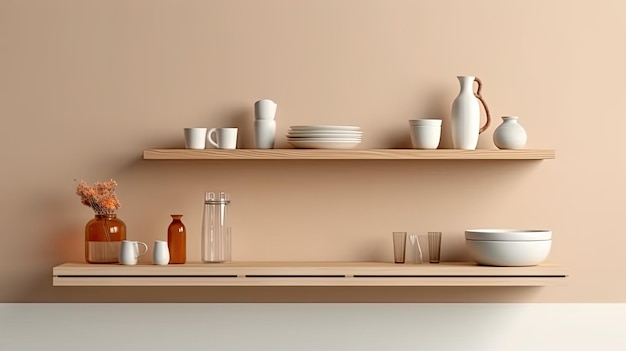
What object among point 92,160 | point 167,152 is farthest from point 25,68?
point 167,152

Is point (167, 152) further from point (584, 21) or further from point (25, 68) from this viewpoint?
point (584, 21)

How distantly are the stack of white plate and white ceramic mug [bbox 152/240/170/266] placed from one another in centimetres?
55

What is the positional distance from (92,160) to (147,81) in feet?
1.10

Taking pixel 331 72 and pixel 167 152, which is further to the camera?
pixel 331 72

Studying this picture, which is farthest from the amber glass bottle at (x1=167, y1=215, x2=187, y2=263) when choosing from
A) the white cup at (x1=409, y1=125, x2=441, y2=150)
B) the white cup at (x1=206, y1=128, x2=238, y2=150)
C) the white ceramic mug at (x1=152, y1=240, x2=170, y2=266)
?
the white cup at (x1=409, y1=125, x2=441, y2=150)

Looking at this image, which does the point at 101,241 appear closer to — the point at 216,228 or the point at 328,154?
the point at 216,228

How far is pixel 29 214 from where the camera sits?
3.26m

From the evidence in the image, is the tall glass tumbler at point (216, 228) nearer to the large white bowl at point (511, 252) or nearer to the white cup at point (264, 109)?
the white cup at point (264, 109)

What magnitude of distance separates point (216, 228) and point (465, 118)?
3.03 ft

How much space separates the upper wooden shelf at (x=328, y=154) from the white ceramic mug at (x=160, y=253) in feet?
0.94

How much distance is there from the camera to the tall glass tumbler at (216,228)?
317cm

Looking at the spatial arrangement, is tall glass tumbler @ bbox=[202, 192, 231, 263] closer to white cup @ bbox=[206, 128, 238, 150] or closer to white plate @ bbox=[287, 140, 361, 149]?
white cup @ bbox=[206, 128, 238, 150]

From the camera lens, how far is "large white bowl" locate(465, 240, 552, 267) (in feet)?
9.96

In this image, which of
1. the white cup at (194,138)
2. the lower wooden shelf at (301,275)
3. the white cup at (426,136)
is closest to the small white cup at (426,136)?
the white cup at (426,136)
